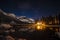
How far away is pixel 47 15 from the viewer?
2.58 metres

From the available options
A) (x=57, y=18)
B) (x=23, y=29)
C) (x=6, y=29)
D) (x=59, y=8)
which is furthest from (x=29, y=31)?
(x=59, y=8)

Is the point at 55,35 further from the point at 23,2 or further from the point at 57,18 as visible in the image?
the point at 23,2

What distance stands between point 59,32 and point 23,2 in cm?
96

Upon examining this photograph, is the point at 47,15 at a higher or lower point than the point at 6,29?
higher

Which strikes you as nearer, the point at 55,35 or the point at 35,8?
the point at 55,35

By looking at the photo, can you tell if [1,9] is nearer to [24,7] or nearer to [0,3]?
[0,3]

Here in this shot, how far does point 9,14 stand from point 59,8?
1.03m

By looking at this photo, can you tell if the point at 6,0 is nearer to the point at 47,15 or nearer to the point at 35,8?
the point at 35,8

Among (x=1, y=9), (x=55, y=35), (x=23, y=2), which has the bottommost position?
(x=55, y=35)

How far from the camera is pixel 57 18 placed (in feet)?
8.24

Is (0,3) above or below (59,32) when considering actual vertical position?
above

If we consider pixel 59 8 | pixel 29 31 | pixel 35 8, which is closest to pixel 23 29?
pixel 29 31

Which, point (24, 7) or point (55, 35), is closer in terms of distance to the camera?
point (55, 35)

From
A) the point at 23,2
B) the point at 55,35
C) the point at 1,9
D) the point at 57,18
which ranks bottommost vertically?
the point at 55,35
